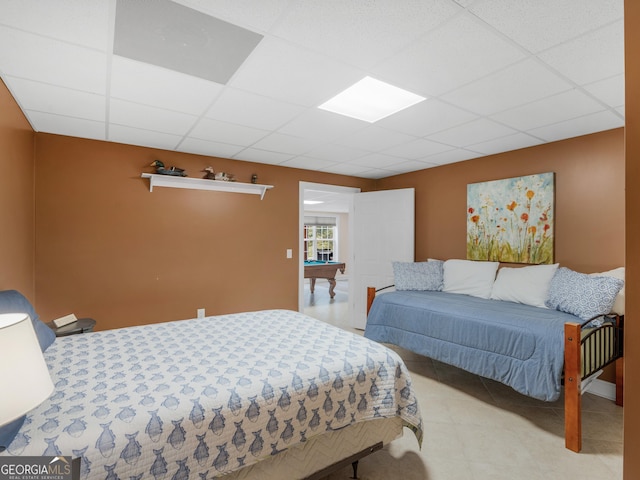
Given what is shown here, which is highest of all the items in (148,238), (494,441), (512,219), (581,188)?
(581,188)

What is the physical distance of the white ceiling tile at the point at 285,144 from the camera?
3.19 meters

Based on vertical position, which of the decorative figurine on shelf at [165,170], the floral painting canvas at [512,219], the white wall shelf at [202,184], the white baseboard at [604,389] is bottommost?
the white baseboard at [604,389]

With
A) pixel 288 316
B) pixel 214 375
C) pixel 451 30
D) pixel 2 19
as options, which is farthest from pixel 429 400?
pixel 2 19

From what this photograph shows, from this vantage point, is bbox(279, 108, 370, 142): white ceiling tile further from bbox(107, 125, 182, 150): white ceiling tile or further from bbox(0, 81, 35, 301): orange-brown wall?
bbox(0, 81, 35, 301): orange-brown wall

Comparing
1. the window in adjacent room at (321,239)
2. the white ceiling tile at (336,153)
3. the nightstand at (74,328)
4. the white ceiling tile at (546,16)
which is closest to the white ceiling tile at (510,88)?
the white ceiling tile at (546,16)

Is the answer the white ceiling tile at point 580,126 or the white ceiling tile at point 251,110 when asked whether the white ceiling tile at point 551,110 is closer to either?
the white ceiling tile at point 580,126

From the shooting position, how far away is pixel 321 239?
11.3 m

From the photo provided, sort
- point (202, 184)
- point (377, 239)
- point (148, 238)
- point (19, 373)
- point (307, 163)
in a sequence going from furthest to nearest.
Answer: point (377, 239)
point (307, 163)
point (202, 184)
point (148, 238)
point (19, 373)

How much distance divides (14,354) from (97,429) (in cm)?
45

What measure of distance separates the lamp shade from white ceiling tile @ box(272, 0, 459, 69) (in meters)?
1.53

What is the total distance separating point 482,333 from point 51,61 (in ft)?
11.4

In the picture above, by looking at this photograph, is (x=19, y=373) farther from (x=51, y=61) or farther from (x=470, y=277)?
(x=470, y=277)

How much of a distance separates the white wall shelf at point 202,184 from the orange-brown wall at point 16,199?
957 mm

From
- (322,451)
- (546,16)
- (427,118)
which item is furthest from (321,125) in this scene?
(322,451)
